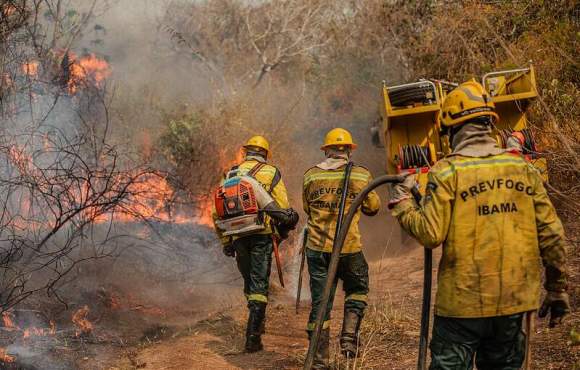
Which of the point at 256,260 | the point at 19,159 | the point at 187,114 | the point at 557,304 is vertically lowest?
the point at 557,304

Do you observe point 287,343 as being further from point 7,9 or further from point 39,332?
point 7,9

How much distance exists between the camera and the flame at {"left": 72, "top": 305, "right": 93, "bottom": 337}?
6.78 metres

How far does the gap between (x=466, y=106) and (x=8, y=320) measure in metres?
5.06

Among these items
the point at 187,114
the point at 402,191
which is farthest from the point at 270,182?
the point at 187,114

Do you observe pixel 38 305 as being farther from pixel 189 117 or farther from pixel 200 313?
pixel 189 117

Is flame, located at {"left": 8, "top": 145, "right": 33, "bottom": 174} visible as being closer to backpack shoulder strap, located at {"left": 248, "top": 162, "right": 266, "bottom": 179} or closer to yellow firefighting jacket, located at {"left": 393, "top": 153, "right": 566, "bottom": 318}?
→ backpack shoulder strap, located at {"left": 248, "top": 162, "right": 266, "bottom": 179}

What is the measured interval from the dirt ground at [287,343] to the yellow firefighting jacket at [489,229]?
4.68 feet

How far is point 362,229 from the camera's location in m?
14.7

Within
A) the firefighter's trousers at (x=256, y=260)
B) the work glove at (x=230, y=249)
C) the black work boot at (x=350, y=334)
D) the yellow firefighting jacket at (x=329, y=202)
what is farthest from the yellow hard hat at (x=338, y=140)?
the work glove at (x=230, y=249)

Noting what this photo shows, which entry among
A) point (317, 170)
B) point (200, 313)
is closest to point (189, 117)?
point (200, 313)

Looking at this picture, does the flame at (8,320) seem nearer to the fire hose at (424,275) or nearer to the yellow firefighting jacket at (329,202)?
the yellow firefighting jacket at (329,202)

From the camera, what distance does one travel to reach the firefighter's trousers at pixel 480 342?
331cm

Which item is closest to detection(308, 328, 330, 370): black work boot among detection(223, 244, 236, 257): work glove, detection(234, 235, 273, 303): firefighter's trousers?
detection(234, 235, 273, 303): firefighter's trousers

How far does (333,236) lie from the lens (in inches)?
224
